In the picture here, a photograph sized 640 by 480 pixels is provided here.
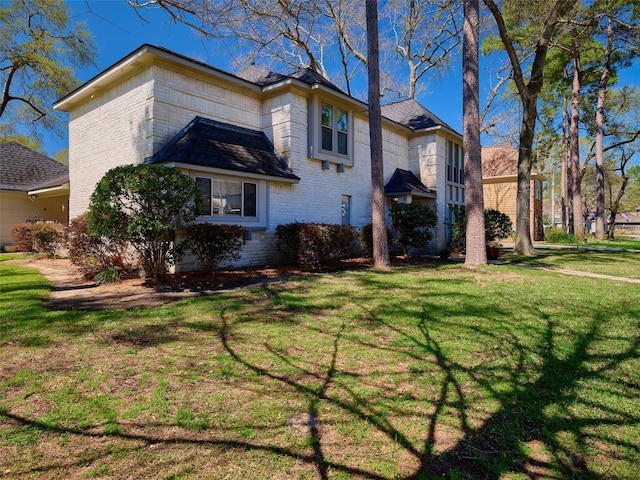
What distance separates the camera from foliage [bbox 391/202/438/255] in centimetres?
1323

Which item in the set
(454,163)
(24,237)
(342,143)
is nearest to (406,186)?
(342,143)

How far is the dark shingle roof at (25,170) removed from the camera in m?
16.4

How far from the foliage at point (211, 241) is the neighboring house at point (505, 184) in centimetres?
2167

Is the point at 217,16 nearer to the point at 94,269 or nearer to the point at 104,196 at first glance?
the point at 104,196

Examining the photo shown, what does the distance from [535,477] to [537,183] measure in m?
32.3

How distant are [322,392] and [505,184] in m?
26.9

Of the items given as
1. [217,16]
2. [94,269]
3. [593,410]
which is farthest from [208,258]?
[593,410]

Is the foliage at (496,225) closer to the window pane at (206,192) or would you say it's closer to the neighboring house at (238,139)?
the neighboring house at (238,139)

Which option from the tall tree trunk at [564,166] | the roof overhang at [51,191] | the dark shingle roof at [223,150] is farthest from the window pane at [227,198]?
the tall tree trunk at [564,166]

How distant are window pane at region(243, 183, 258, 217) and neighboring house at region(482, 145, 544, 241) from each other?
19.9m

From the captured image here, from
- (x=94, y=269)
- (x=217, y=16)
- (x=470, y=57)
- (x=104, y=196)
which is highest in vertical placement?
(x=470, y=57)

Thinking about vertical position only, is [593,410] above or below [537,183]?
below

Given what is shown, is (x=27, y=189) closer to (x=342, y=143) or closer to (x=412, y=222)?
(x=342, y=143)

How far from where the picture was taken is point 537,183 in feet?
95.2
